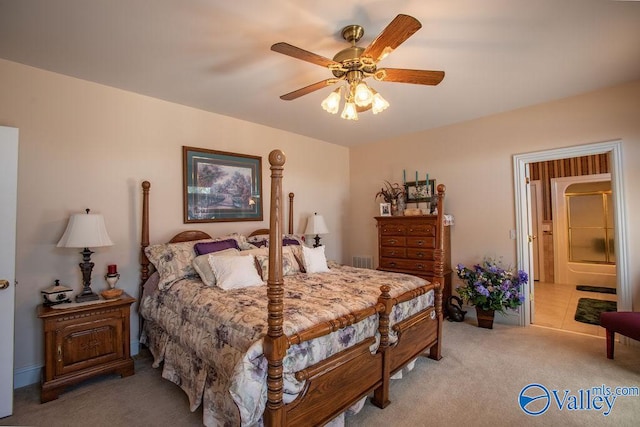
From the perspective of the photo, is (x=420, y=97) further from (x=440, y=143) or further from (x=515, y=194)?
(x=515, y=194)

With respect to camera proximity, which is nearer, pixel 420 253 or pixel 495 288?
pixel 495 288

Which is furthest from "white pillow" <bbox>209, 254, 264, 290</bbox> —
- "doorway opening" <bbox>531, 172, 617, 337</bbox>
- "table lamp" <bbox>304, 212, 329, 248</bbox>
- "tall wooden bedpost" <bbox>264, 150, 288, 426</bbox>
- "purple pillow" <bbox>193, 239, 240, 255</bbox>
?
"doorway opening" <bbox>531, 172, 617, 337</bbox>

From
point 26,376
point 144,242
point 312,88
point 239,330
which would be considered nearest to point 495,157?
point 312,88

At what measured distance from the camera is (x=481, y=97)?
3.18m

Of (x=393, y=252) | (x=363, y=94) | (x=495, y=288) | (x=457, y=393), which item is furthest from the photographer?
(x=393, y=252)

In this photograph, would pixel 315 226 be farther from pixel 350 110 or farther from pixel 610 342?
pixel 610 342

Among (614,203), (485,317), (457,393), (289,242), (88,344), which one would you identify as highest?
(614,203)

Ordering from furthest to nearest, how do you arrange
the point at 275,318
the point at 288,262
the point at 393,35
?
the point at 288,262
the point at 393,35
the point at 275,318

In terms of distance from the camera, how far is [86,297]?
94.5 inches

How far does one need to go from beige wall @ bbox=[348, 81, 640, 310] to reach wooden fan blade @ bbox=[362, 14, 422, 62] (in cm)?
270

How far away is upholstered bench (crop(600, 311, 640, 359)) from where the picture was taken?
2.39m

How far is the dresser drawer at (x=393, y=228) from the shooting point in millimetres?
4047

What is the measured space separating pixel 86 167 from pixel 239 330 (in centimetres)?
226

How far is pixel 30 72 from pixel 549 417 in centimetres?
473
